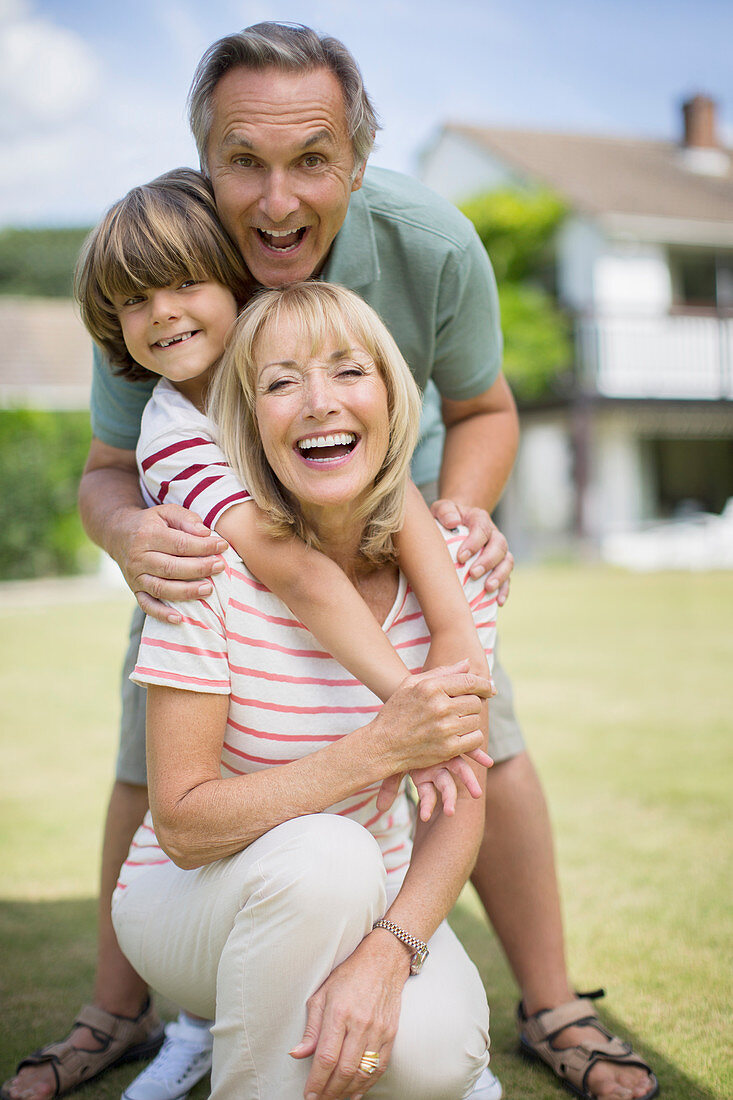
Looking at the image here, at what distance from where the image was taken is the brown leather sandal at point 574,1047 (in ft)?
7.03

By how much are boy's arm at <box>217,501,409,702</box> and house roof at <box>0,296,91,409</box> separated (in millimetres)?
17245

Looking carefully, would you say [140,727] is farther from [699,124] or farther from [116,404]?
[699,124]

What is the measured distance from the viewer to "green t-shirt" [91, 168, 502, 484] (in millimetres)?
2346

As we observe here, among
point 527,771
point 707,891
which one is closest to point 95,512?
point 527,771

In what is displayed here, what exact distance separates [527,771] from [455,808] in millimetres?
588

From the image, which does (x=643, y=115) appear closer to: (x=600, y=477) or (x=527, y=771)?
(x=600, y=477)

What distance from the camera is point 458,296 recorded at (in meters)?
2.47

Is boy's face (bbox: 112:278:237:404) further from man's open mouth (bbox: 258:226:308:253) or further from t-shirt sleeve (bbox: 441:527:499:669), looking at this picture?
t-shirt sleeve (bbox: 441:527:499:669)

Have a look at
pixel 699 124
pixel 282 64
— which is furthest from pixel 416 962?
pixel 699 124

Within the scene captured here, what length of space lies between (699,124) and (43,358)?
16.4 meters

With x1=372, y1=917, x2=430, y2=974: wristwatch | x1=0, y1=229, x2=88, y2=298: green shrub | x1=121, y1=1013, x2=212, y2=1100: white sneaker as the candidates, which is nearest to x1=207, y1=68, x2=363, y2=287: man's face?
x1=372, y1=917, x2=430, y2=974: wristwatch

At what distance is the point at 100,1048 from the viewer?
2.29m

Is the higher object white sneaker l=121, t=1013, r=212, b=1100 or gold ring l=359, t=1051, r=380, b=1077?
gold ring l=359, t=1051, r=380, b=1077

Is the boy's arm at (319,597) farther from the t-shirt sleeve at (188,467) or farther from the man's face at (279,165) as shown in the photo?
the man's face at (279,165)
